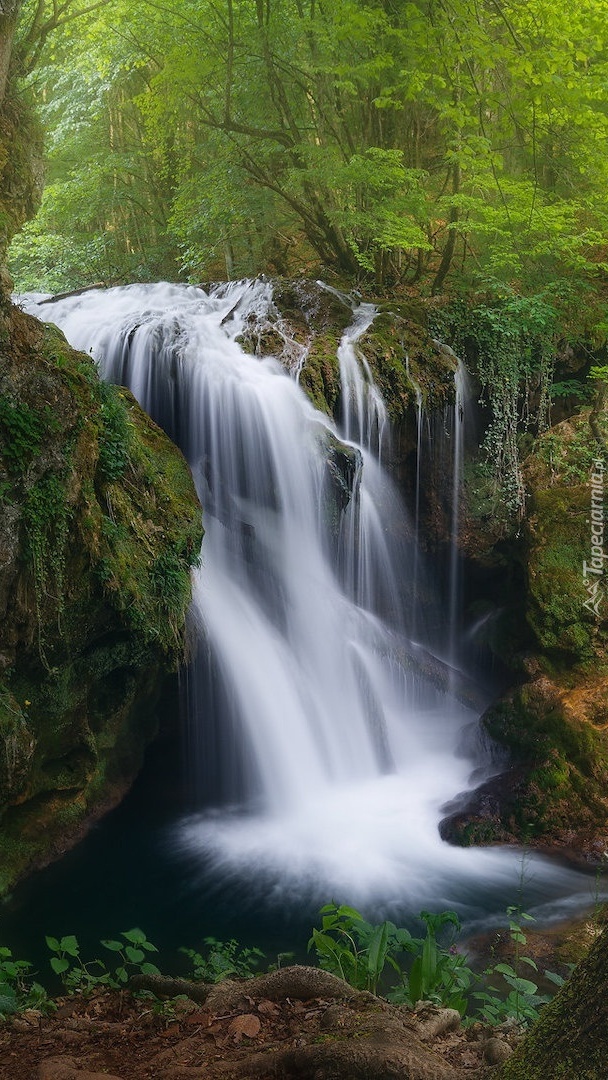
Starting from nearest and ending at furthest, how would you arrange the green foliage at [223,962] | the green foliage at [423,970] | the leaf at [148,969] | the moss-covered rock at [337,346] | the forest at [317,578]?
1. the green foliage at [423,970]
2. the forest at [317,578]
3. the leaf at [148,969]
4. the green foliage at [223,962]
5. the moss-covered rock at [337,346]

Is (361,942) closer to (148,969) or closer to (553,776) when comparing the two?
(148,969)

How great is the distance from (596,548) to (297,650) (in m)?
3.68

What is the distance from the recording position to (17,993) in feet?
12.6

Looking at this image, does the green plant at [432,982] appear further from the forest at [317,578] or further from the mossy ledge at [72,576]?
the mossy ledge at [72,576]

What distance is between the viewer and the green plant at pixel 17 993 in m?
3.46

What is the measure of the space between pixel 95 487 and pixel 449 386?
5672 mm

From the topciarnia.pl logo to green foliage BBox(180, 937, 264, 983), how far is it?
537 centimetres

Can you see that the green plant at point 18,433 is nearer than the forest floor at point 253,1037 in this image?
No

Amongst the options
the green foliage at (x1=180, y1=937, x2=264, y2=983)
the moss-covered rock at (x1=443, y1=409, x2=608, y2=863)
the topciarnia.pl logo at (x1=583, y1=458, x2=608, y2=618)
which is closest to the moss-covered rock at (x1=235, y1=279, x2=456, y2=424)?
the moss-covered rock at (x1=443, y1=409, x2=608, y2=863)

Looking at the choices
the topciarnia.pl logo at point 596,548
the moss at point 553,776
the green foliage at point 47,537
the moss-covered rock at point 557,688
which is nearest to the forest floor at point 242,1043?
the green foliage at point 47,537

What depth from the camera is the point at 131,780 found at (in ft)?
25.4

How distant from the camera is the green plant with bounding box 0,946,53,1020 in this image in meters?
3.46

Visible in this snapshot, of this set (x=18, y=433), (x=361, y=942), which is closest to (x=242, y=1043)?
(x=361, y=942)

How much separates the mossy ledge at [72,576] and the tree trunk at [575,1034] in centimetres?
422
